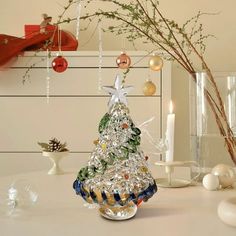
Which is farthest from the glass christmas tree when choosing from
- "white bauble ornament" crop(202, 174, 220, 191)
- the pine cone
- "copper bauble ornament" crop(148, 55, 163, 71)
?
"copper bauble ornament" crop(148, 55, 163, 71)

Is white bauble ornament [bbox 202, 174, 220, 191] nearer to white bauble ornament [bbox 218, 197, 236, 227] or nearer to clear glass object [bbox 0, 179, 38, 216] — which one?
white bauble ornament [bbox 218, 197, 236, 227]

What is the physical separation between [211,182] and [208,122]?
137 mm

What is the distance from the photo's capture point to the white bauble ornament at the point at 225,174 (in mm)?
800

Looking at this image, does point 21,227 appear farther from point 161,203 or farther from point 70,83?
point 70,83

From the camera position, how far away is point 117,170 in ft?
1.83

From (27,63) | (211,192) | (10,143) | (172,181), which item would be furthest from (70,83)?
(211,192)

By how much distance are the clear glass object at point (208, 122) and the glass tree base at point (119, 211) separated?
1.08 ft

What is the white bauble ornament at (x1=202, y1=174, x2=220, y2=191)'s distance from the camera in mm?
788

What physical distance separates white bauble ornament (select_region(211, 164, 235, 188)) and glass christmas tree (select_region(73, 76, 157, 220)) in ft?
0.88

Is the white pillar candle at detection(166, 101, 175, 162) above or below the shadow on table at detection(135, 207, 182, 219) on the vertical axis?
above

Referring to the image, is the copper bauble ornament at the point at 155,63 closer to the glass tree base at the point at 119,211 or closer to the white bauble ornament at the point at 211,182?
the white bauble ornament at the point at 211,182

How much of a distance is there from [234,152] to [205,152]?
12cm

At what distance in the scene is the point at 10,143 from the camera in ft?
6.09

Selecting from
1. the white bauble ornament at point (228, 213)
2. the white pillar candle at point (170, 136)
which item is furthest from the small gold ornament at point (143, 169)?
the white pillar candle at point (170, 136)
